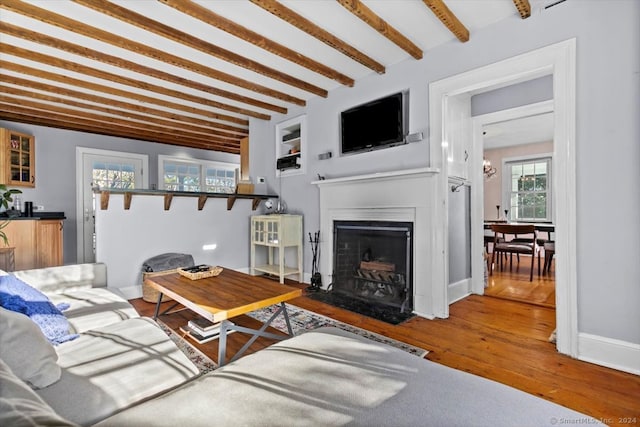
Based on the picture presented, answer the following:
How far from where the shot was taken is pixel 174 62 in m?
2.93

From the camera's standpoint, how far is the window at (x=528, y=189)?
6.45 metres

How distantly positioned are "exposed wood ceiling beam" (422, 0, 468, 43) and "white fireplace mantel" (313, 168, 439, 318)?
1.13 metres

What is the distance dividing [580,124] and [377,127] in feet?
5.69

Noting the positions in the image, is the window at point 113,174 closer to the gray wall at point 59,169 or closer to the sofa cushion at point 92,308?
the gray wall at point 59,169

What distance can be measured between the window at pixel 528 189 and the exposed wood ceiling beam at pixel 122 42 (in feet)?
19.2

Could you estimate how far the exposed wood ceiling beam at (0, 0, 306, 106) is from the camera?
2.10m

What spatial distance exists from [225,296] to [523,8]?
9.71 feet

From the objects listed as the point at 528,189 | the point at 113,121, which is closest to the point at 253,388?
the point at 113,121

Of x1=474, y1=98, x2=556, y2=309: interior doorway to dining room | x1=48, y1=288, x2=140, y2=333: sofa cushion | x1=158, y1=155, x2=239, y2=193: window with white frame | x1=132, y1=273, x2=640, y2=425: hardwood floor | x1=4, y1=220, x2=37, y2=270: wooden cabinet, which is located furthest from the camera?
x1=158, y1=155, x2=239, y2=193: window with white frame

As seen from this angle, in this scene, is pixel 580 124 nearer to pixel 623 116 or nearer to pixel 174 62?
pixel 623 116

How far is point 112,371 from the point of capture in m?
1.21

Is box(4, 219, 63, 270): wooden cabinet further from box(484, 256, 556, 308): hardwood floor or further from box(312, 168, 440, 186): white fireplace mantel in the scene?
box(484, 256, 556, 308): hardwood floor

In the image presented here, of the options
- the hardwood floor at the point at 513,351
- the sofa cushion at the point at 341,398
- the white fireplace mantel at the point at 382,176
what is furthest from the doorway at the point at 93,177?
the sofa cushion at the point at 341,398

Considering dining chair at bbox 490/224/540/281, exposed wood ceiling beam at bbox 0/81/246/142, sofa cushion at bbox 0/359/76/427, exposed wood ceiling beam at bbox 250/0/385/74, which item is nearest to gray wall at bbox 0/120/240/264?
exposed wood ceiling beam at bbox 0/81/246/142
